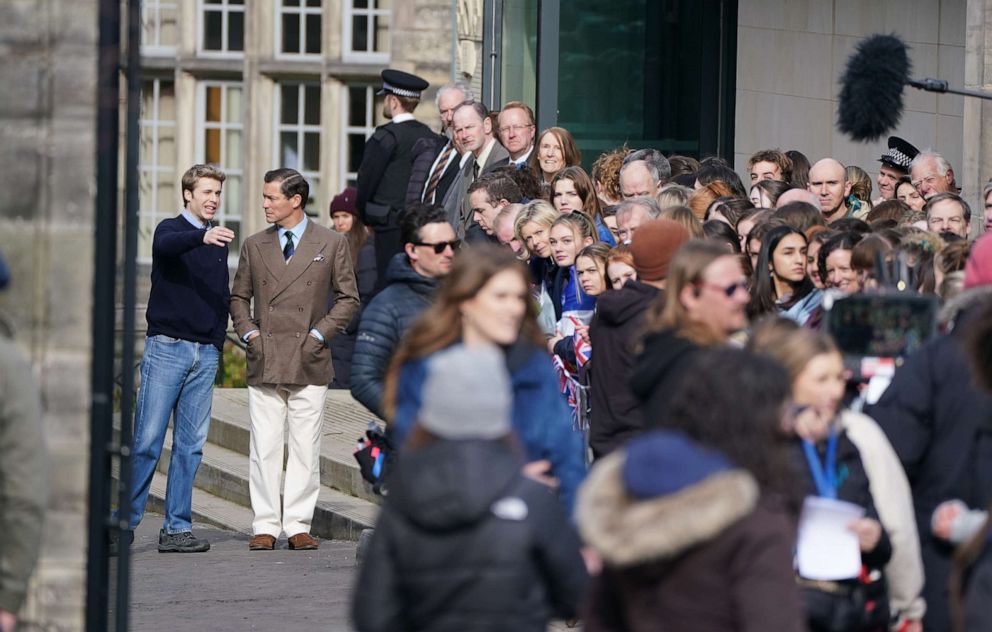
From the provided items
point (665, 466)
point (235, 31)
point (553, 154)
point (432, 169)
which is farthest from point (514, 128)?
point (235, 31)

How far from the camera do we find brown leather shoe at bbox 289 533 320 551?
10820 mm

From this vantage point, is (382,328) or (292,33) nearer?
(382,328)

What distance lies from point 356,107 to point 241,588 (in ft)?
41.1

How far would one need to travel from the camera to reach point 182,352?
10.8 m

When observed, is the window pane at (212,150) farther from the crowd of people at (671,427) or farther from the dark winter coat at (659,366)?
the dark winter coat at (659,366)

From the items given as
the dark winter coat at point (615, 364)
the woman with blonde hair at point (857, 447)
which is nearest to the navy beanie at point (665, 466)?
the woman with blonde hair at point (857, 447)

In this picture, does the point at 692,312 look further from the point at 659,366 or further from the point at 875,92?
the point at 875,92

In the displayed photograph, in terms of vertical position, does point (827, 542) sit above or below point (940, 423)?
below

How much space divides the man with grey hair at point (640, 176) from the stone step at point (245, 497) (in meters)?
2.21

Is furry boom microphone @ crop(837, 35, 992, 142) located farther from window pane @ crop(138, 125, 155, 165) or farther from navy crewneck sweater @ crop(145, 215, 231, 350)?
window pane @ crop(138, 125, 155, 165)

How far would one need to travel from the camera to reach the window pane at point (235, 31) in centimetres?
2206

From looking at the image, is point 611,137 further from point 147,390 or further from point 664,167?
point 147,390

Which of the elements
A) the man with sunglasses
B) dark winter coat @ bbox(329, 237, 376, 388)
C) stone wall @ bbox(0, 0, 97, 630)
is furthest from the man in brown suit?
stone wall @ bbox(0, 0, 97, 630)

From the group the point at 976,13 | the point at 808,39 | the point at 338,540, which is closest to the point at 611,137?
the point at 808,39
